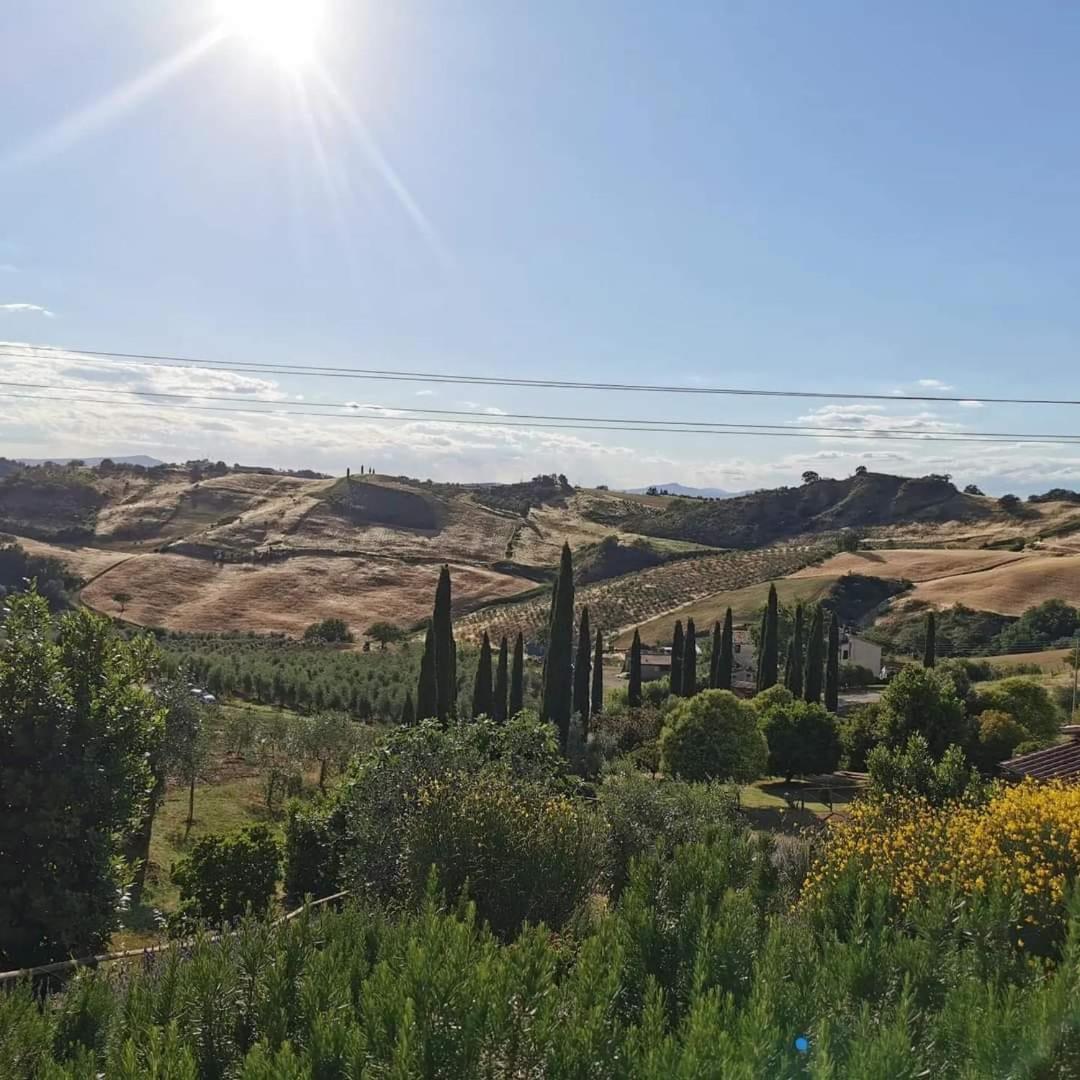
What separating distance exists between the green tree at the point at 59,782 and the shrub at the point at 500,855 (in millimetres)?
4214

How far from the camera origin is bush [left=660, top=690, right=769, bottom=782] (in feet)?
97.1

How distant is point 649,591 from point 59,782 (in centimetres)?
8553

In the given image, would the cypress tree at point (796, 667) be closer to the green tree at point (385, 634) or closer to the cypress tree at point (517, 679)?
the cypress tree at point (517, 679)

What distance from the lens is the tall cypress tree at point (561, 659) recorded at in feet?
117

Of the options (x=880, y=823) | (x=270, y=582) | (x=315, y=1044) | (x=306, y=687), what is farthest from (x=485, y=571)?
(x=315, y=1044)

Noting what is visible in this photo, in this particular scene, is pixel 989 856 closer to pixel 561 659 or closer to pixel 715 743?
pixel 715 743

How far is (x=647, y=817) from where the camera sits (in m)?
18.1

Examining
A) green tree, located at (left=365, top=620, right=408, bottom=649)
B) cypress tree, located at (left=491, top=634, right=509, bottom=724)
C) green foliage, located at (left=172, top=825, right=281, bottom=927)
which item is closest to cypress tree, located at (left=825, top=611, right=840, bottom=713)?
cypress tree, located at (left=491, top=634, right=509, bottom=724)

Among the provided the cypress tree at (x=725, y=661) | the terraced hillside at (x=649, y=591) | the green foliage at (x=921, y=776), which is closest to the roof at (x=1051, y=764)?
the green foliage at (x=921, y=776)

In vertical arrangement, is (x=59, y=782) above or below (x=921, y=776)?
above

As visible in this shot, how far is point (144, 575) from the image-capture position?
103 metres

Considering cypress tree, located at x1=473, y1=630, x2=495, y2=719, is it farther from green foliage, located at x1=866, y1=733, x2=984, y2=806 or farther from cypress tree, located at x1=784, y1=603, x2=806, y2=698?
green foliage, located at x1=866, y1=733, x2=984, y2=806

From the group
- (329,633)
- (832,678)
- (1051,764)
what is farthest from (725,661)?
(329,633)

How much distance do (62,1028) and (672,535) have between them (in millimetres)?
128754
